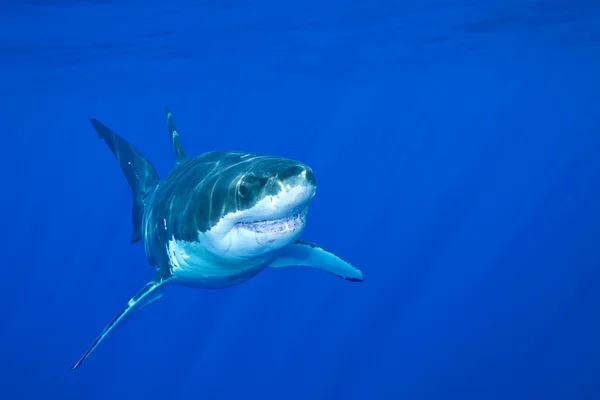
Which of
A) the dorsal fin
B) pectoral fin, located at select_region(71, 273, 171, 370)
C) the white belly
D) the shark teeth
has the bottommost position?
pectoral fin, located at select_region(71, 273, 171, 370)

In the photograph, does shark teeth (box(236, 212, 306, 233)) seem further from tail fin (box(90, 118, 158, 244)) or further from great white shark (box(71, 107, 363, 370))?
Result: tail fin (box(90, 118, 158, 244))

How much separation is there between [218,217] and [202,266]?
1.24 meters

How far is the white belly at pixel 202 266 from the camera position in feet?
15.5

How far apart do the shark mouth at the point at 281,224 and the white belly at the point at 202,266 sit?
31.8 inches

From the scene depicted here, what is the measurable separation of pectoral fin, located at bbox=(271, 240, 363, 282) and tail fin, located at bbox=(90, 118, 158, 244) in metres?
2.26

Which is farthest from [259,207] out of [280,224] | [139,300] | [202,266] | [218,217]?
[139,300]

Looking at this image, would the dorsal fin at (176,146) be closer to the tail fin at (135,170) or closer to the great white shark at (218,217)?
the great white shark at (218,217)

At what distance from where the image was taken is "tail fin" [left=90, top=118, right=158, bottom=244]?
7094 millimetres

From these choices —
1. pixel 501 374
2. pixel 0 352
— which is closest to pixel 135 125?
pixel 0 352

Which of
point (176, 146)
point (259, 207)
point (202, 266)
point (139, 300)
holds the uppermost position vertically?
point (176, 146)

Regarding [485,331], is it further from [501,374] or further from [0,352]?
[0,352]

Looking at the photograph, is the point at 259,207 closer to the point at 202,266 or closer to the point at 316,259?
the point at 202,266

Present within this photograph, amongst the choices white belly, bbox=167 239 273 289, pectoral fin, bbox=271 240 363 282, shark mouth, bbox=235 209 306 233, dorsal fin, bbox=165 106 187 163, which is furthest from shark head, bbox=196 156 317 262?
A: dorsal fin, bbox=165 106 187 163

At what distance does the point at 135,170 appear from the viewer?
7.28 metres
